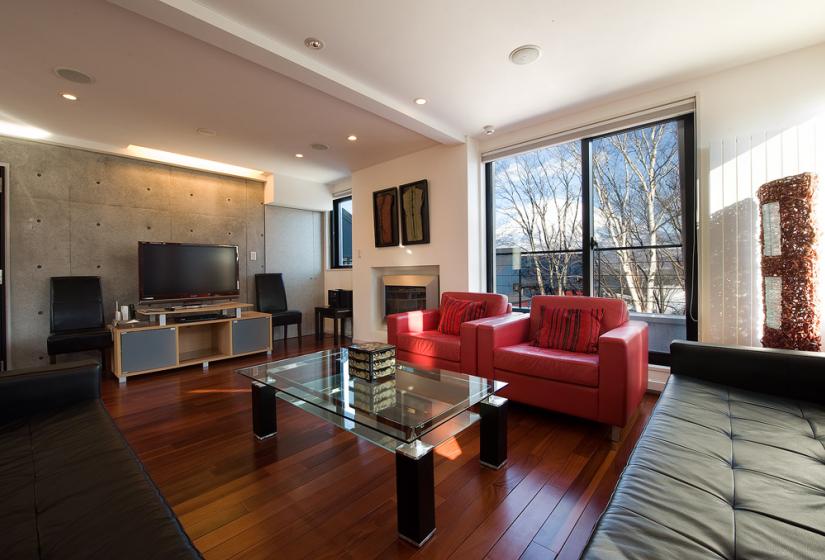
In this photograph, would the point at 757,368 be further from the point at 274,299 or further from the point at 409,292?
the point at 274,299

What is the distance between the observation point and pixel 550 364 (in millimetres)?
2377

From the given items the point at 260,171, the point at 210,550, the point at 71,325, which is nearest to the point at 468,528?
the point at 210,550

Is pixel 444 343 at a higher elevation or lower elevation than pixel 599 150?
lower

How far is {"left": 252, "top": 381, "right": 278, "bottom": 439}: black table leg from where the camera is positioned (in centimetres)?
223

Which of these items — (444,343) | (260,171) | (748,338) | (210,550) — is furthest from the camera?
(260,171)

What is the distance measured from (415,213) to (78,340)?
365cm

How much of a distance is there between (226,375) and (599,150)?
4.40 meters

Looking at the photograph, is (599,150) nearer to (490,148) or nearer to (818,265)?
(490,148)

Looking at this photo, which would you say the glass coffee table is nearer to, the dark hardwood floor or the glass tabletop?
the glass tabletop

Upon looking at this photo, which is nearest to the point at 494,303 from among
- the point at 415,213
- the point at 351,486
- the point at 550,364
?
the point at 550,364

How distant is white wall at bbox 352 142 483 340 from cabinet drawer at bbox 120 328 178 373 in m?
2.25

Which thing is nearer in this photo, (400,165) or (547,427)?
(547,427)

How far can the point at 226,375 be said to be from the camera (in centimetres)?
371

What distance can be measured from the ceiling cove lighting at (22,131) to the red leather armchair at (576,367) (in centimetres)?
471
